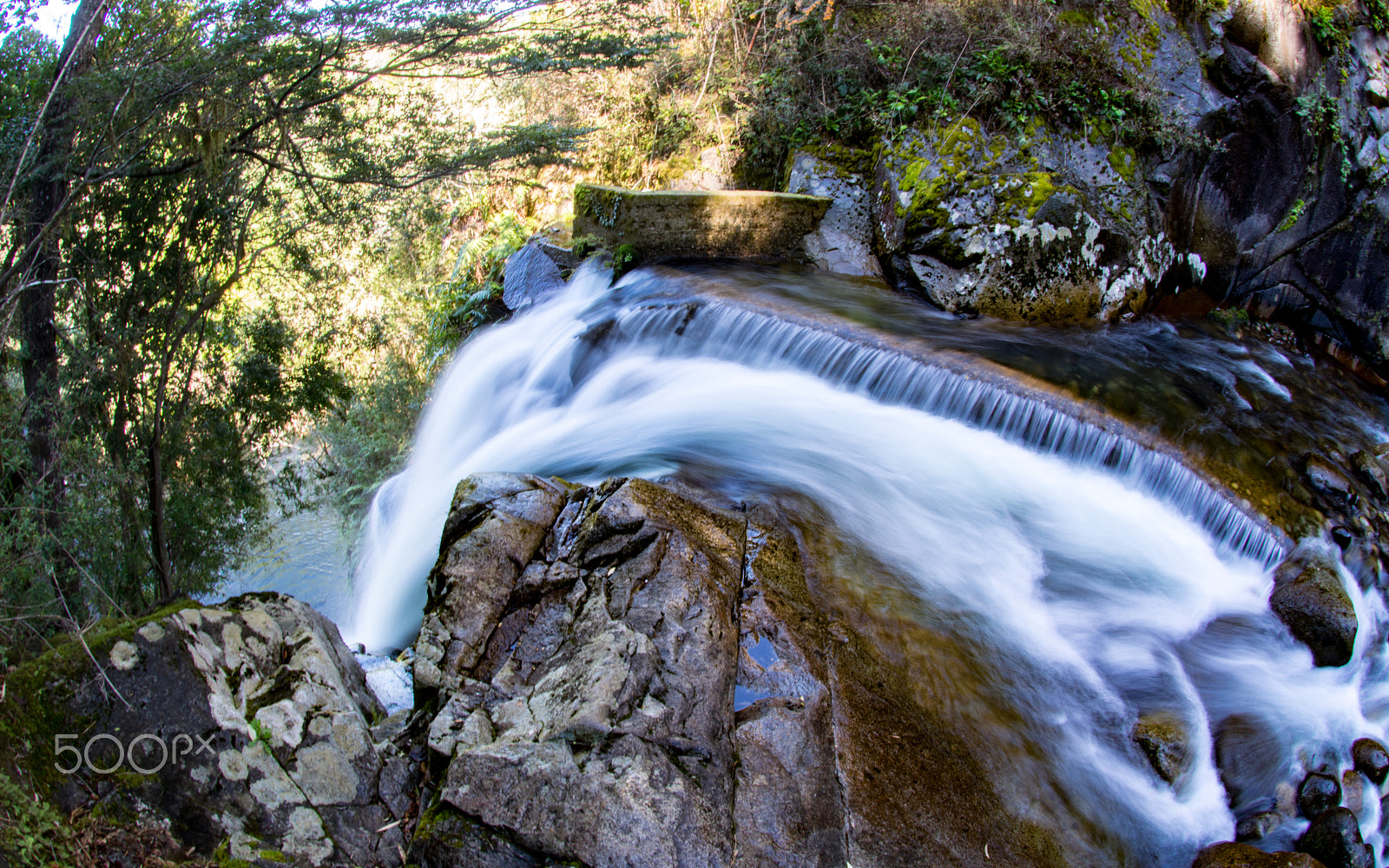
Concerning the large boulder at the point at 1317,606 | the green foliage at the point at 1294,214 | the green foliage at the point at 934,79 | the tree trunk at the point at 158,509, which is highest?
the green foliage at the point at 934,79

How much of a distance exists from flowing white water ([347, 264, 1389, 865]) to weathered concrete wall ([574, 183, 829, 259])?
1771 mm

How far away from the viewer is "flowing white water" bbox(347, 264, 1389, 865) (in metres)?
3.56

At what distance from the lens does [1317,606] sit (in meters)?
4.31

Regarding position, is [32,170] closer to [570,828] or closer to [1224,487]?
[570,828]

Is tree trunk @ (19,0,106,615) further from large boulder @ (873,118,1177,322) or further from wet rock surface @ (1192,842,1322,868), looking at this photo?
large boulder @ (873,118,1177,322)

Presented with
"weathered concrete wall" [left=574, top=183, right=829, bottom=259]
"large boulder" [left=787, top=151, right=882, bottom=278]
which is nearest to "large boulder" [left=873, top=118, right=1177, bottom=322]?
"large boulder" [left=787, top=151, right=882, bottom=278]

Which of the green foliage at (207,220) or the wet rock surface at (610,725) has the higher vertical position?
the green foliage at (207,220)

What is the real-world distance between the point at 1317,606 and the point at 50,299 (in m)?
7.67

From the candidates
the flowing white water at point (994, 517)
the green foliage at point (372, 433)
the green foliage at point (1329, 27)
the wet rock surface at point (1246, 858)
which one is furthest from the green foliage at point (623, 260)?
the green foliage at point (1329, 27)

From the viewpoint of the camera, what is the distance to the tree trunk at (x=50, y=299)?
14.0 feet

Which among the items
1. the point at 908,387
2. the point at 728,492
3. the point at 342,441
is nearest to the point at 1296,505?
the point at 908,387

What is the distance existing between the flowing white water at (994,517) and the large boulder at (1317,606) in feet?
0.29

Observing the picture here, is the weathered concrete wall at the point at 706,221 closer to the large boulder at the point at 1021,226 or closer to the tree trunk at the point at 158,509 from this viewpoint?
the large boulder at the point at 1021,226

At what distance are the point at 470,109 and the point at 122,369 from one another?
10.3 meters
